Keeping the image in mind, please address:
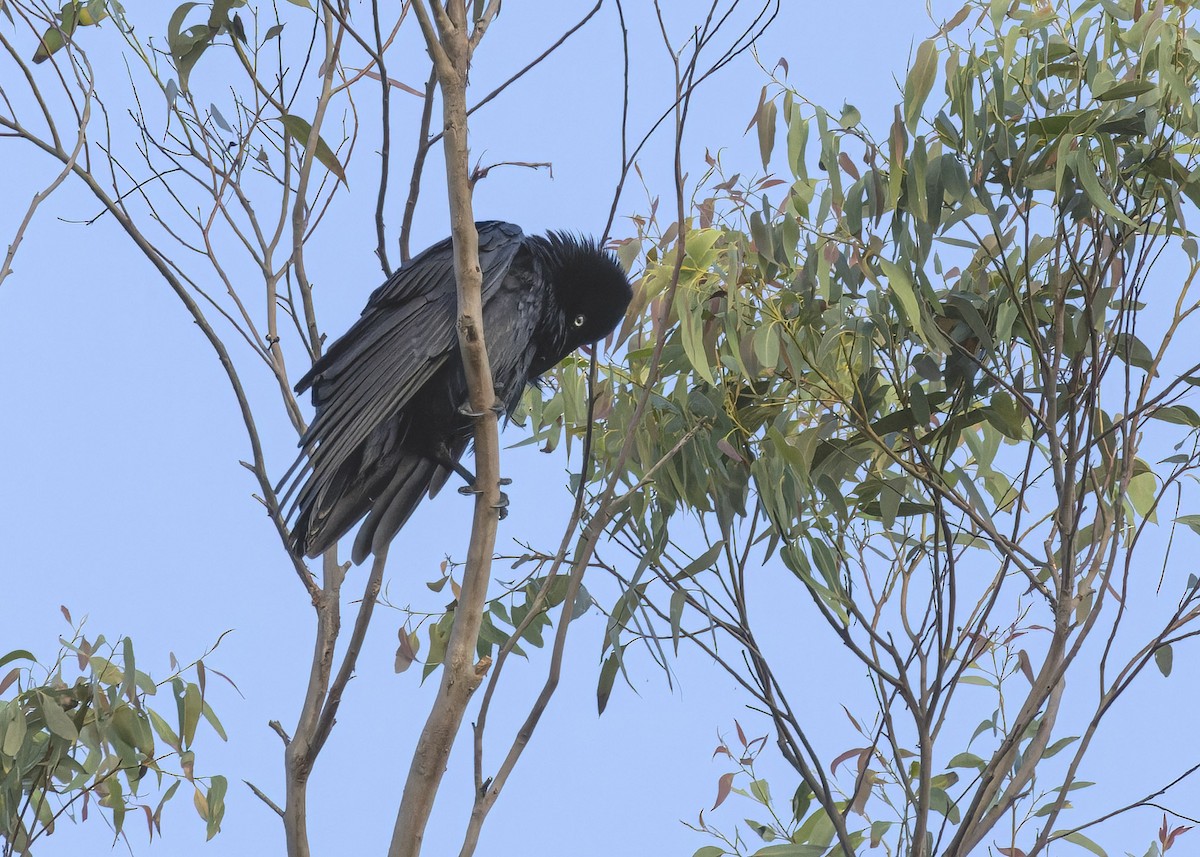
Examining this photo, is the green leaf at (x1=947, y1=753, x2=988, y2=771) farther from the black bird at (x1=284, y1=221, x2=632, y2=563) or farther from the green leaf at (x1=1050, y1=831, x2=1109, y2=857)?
the black bird at (x1=284, y1=221, x2=632, y2=563)

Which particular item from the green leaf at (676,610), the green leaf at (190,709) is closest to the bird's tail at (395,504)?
the green leaf at (190,709)

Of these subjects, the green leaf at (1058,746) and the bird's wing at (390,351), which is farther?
the bird's wing at (390,351)

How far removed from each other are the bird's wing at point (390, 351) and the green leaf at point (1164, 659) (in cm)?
154

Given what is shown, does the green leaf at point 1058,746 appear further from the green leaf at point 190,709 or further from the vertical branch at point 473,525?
the green leaf at point 190,709

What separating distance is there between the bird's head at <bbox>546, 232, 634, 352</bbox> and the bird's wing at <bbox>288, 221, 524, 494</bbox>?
14 centimetres

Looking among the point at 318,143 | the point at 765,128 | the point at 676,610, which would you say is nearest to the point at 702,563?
the point at 676,610

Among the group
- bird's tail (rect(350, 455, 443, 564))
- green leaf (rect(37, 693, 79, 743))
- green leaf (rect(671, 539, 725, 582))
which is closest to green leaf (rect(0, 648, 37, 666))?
green leaf (rect(37, 693, 79, 743))

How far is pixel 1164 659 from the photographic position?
6.88ft

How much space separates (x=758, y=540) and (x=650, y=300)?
52cm

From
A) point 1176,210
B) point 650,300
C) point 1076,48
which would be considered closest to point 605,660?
point 650,300

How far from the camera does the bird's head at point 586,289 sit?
2949 millimetres

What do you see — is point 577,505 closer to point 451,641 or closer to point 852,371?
point 451,641

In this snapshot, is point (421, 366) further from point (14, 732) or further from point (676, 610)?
point (14, 732)

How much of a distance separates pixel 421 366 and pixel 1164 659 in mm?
1582
